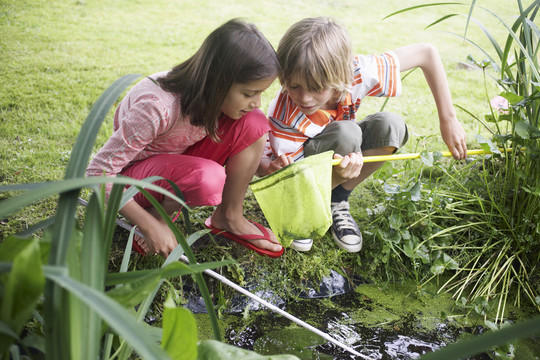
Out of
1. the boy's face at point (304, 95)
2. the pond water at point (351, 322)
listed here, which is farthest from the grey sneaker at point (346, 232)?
the boy's face at point (304, 95)

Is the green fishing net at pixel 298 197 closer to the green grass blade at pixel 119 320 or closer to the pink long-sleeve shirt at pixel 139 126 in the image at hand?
the pink long-sleeve shirt at pixel 139 126

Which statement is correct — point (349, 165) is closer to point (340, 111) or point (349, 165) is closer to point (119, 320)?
point (340, 111)

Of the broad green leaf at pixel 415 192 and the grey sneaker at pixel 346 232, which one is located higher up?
the broad green leaf at pixel 415 192

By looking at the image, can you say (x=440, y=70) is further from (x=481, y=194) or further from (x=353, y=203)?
(x=353, y=203)

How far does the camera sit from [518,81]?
1966 millimetres

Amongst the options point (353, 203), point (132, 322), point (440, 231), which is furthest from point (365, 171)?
point (132, 322)

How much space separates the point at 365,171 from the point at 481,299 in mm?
756

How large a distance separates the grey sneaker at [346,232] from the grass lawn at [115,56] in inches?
2.3

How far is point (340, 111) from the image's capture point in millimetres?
2193

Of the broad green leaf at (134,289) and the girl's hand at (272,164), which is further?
the girl's hand at (272,164)

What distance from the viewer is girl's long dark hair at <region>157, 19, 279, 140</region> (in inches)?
64.1

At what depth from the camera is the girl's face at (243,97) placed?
166cm

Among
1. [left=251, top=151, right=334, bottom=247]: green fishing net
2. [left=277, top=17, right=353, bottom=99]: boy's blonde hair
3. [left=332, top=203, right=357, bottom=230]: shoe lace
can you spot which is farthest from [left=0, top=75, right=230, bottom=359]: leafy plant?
[left=332, top=203, right=357, bottom=230]: shoe lace

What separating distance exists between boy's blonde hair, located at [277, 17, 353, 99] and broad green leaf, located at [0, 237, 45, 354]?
1275 millimetres
